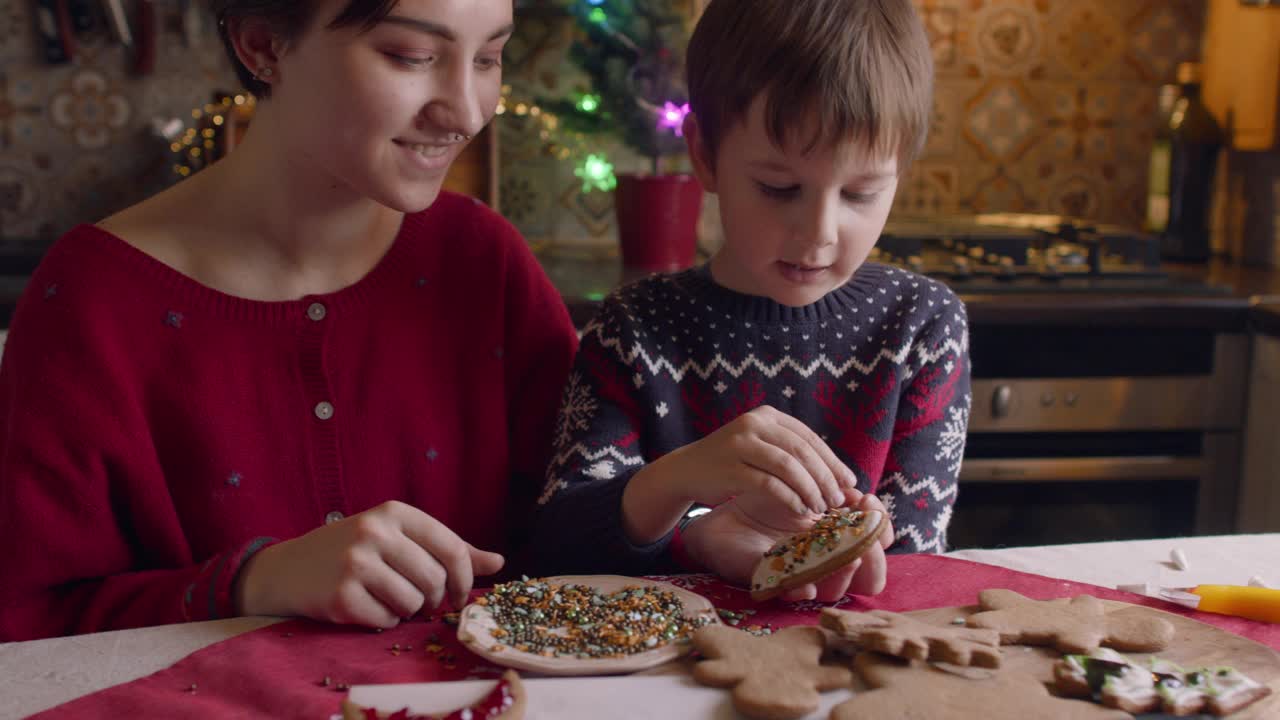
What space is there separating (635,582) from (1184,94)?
7.20 feet

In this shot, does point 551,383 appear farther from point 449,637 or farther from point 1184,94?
point 1184,94

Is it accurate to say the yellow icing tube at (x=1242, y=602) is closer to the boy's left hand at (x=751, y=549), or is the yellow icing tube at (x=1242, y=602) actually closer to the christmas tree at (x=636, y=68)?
the boy's left hand at (x=751, y=549)

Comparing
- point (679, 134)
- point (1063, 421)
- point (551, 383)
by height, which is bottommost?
point (1063, 421)

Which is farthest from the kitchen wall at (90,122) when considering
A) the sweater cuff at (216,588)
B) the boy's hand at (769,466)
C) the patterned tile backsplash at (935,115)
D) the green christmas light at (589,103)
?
the boy's hand at (769,466)

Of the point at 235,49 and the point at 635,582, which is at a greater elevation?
the point at 235,49

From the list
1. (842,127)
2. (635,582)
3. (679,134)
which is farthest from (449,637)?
(679,134)

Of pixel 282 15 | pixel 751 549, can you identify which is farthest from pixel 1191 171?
pixel 282 15

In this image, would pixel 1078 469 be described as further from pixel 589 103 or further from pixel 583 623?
pixel 583 623

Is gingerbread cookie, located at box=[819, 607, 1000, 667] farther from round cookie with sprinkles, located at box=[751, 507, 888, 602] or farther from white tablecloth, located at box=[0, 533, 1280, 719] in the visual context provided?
white tablecloth, located at box=[0, 533, 1280, 719]

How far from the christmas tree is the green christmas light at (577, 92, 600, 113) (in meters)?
0.02

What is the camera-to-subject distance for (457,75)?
0.98 meters

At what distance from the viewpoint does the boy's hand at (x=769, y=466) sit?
34.6 inches

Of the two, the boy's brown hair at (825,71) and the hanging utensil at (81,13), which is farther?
the hanging utensil at (81,13)

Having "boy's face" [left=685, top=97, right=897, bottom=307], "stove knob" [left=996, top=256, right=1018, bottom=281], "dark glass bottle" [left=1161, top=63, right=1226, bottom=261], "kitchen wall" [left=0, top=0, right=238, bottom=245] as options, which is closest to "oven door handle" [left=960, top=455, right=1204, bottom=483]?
"stove knob" [left=996, top=256, right=1018, bottom=281]
